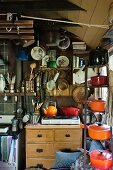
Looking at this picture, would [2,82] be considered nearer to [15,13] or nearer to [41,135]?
[41,135]

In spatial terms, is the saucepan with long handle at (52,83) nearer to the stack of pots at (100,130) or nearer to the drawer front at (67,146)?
the drawer front at (67,146)

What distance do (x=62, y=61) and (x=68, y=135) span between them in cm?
119

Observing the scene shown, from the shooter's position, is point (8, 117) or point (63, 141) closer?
point (63, 141)

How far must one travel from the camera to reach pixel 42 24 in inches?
126

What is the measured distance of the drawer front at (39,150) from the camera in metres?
3.32

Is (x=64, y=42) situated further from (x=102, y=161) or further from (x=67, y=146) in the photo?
(x=102, y=161)

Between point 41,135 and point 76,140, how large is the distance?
510 mm

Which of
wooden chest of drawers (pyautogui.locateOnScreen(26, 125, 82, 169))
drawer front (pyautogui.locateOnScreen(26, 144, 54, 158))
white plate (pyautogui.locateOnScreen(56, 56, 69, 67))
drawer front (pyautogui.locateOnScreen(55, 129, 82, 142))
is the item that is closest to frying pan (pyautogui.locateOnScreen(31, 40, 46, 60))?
white plate (pyautogui.locateOnScreen(56, 56, 69, 67))

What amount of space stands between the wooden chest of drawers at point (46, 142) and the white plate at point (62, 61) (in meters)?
1.01

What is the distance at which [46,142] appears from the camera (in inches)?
131

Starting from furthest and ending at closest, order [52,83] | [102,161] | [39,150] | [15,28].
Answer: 1. [52,83]
2. [39,150]
3. [15,28]
4. [102,161]

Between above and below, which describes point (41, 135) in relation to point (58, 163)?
above

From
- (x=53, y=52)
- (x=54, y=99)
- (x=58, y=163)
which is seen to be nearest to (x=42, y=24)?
(x=53, y=52)

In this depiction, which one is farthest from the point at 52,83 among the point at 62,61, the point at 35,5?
the point at 35,5
